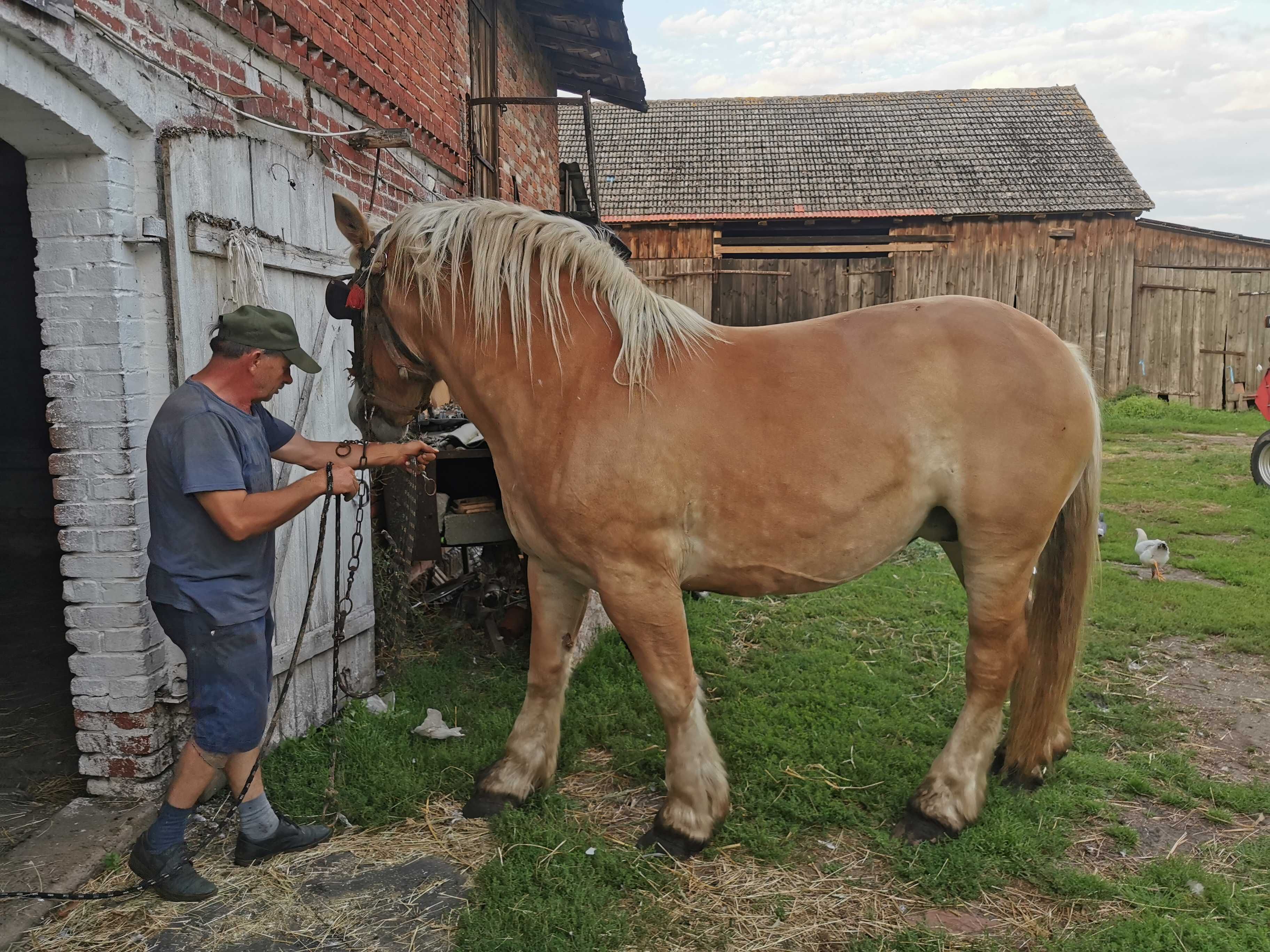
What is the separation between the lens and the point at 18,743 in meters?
3.67

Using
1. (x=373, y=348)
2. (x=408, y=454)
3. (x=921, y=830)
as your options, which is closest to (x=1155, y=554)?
(x=921, y=830)

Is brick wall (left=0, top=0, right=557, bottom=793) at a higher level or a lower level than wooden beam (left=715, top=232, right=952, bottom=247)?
lower

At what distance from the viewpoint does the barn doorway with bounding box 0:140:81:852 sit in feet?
12.9

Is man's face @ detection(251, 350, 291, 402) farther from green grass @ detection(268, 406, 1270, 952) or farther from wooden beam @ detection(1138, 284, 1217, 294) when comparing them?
wooden beam @ detection(1138, 284, 1217, 294)

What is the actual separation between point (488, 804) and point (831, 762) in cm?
151

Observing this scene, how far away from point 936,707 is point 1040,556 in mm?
1113

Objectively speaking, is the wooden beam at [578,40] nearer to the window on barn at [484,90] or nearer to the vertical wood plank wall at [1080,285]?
the window on barn at [484,90]

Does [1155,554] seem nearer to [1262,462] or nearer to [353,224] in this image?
[1262,462]

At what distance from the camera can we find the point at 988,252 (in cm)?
1577

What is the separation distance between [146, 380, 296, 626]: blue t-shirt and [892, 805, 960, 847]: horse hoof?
2.51 metres

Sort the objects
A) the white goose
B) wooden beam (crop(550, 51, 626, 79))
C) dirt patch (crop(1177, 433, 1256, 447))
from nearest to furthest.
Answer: the white goose, wooden beam (crop(550, 51, 626, 79)), dirt patch (crop(1177, 433, 1256, 447))

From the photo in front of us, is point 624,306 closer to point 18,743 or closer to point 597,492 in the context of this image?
point 597,492

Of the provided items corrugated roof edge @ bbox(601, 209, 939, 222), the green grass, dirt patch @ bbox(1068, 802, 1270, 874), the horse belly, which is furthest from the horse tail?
corrugated roof edge @ bbox(601, 209, 939, 222)

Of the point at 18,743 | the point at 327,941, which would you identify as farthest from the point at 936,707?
the point at 18,743
